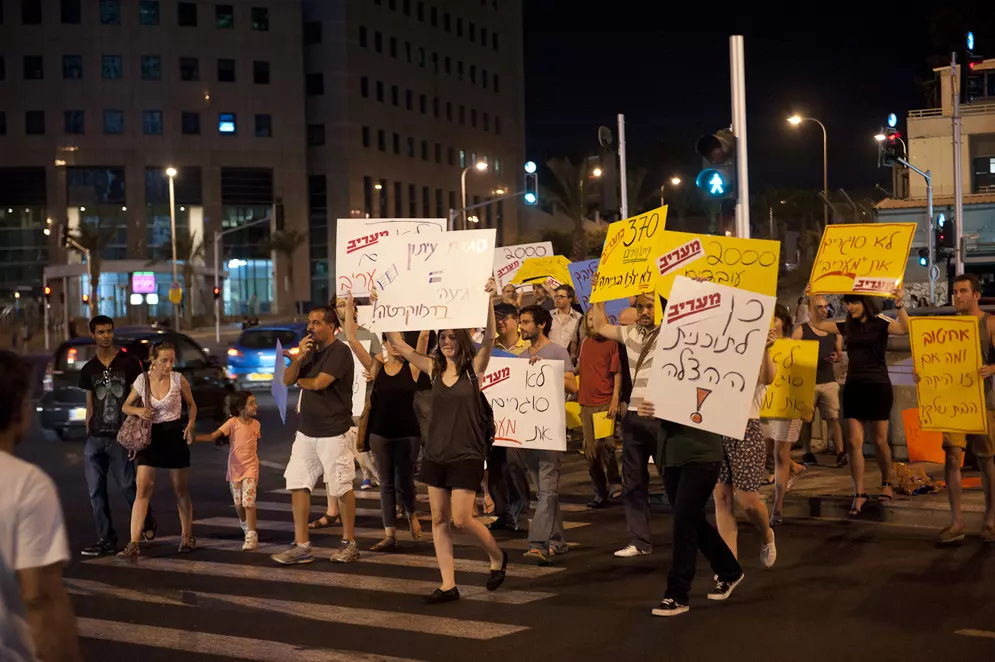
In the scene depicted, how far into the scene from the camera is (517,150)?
10550 cm

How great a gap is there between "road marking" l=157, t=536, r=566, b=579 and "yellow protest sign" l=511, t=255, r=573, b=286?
6287 mm

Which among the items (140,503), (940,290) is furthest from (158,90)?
(140,503)

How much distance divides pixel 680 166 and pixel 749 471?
7635 centimetres

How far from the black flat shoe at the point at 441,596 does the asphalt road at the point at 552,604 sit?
0.09 meters

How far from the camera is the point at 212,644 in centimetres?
736

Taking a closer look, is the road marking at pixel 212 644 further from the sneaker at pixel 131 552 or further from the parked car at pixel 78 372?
the parked car at pixel 78 372

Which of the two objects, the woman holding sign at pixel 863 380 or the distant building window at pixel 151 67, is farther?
the distant building window at pixel 151 67

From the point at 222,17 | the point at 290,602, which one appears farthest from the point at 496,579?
the point at 222,17

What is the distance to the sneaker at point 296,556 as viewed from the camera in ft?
32.2

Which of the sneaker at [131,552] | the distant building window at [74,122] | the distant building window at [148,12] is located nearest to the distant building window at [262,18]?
the distant building window at [148,12]

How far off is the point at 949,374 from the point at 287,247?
7207 cm

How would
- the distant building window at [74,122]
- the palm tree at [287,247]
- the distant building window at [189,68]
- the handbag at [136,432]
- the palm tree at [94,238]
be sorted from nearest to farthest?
the handbag at [136,432] → the palm tree at [94,238] → the distant building window at [74,122] → the distant building window at [189,68] → the palm tree at [287,247]

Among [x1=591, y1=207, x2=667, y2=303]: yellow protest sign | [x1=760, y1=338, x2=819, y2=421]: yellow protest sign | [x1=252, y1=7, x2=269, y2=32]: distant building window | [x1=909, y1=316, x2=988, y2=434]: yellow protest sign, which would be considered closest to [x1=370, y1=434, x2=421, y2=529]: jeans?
[x1=591, y1=207, x2=667, y2=303]: yellow protest sign

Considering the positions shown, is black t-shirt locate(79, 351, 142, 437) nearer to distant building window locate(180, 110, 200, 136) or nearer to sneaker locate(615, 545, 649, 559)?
sneaker locate(615, 545, 649, 559)
